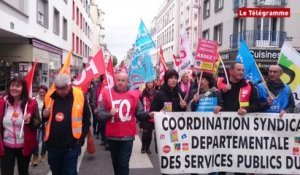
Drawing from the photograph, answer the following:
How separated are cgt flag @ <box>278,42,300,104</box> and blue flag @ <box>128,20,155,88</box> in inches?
120

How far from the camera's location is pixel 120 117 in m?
5.45

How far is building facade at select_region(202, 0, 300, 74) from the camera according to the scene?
23094mm

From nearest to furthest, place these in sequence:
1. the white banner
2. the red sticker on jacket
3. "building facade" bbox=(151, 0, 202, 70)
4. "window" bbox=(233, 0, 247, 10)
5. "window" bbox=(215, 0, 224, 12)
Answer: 1. the red sticker on jacket
2. the white banner
3. "window" bbox=(233, 0, 247, 10)
4. "window" bbox=(215, 0, 224, 12)
5. "building facade" bbox=(151, 0, 202, 70)

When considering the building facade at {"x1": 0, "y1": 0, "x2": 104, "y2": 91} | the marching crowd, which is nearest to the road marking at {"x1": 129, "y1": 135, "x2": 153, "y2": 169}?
the marching crowd

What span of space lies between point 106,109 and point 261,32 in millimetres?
20446

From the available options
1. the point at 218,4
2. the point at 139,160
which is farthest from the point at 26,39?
the point at 218,4

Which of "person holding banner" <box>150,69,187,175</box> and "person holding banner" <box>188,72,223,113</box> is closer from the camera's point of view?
"person holding banner" <box>188,72,223,113</box>

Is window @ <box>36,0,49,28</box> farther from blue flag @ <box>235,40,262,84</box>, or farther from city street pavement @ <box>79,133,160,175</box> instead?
blue flag @ <box>235,40,262,84</box>

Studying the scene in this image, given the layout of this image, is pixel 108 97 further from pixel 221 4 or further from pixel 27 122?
pixel 221 4

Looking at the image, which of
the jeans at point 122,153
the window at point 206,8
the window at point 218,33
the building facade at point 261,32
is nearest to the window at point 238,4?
the building facade at point 261,32

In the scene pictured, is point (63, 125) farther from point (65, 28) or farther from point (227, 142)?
point (65, 28)

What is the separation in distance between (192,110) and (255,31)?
1978 centimetres

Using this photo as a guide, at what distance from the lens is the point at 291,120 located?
221 inches

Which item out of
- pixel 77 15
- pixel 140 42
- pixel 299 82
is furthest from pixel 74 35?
pixel 299 82
